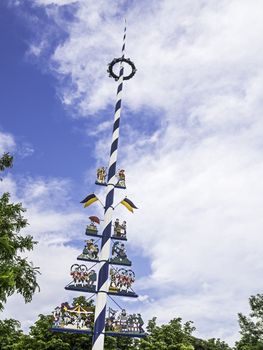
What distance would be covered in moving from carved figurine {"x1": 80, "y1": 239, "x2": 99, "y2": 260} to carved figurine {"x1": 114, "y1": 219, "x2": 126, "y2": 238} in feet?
3.15

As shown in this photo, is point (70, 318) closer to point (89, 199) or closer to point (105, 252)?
point (105, 252)

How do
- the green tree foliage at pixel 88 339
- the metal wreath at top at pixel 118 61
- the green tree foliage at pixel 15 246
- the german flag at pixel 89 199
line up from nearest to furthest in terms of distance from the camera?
the green tree foliage at pixel 15 246 → the german flag at pixel 89 199 → the metal wreath at top at pixel 118 61 → the green tree foliage at pixel 88 339

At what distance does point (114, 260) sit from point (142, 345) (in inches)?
561

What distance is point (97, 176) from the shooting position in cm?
1730

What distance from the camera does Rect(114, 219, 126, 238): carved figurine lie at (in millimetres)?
16228

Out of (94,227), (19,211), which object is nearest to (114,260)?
(94,227)

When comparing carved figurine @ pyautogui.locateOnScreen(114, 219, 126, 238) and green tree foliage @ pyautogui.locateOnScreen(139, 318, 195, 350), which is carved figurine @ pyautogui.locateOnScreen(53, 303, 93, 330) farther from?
green tree foliage @ pyautogui.locateOnScreen(139, 318, 195, 350)

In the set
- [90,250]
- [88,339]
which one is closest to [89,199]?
[90,250]

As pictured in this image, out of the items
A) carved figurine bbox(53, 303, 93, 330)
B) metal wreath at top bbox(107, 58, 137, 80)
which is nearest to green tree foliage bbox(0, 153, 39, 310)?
carved figurine bbox(53, 303, 93, 330)

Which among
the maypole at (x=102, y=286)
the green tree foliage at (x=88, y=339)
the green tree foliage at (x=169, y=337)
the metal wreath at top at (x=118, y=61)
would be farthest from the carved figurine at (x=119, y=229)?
the green tree foliage at (x=169, y=337)

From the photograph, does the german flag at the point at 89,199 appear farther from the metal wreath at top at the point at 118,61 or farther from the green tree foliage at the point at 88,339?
the green tree foliage at the point at 88,339

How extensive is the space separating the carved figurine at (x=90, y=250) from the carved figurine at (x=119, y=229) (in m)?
0.96

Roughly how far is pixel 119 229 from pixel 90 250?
140 cm

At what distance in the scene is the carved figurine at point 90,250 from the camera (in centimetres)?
1559
